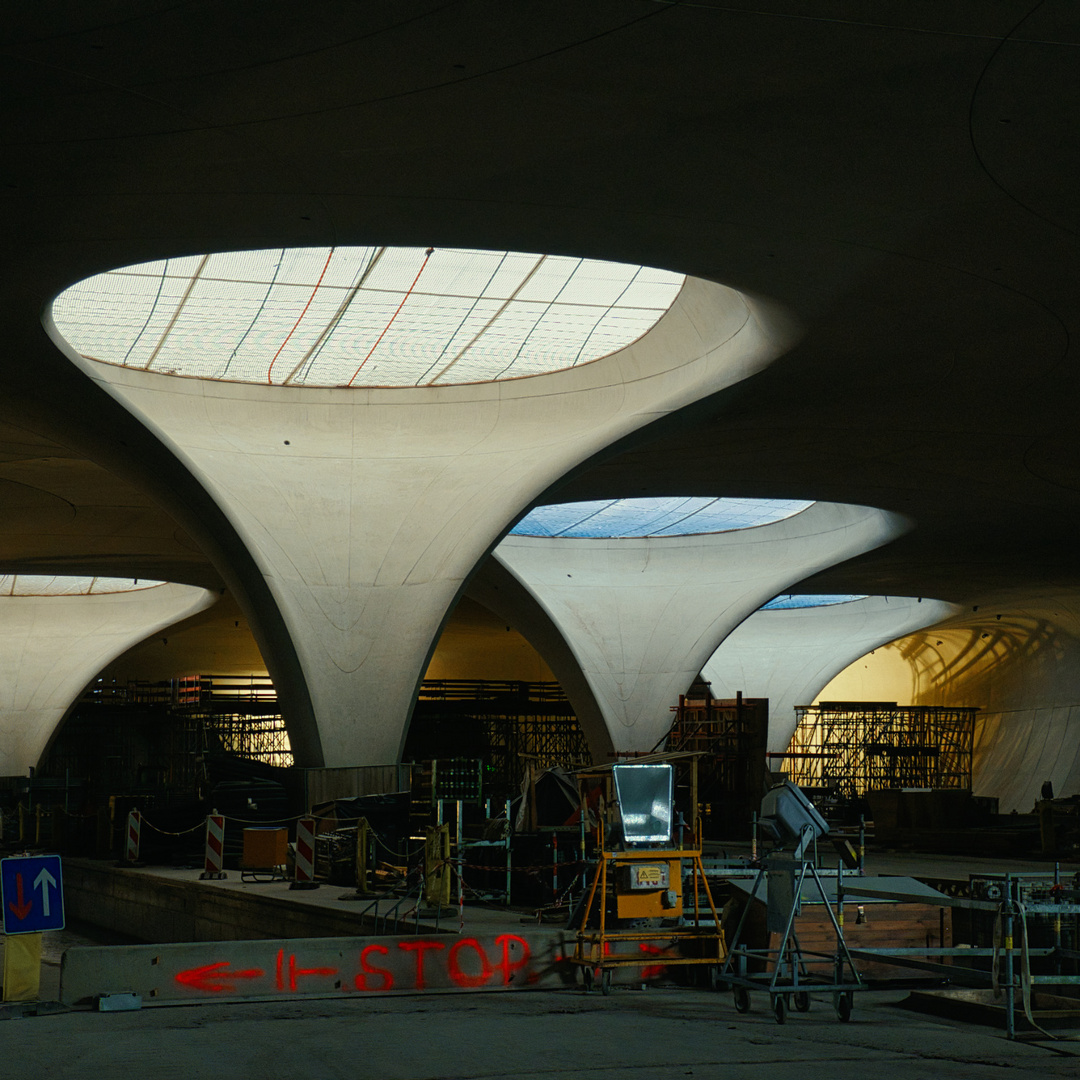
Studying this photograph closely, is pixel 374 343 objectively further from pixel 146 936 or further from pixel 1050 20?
pixel 1050 20

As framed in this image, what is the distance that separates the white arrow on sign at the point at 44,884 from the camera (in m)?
10.5

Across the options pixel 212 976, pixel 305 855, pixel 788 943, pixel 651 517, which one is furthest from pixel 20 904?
pixel 651 517

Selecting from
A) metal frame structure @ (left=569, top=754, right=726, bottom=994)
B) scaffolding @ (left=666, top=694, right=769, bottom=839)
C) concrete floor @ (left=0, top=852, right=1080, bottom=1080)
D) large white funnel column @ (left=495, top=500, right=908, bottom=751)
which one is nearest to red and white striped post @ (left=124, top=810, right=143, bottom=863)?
scaffolding @ (left=666, top=694, right=769, bottom=839)

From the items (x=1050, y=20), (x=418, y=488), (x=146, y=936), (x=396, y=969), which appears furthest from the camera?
(x=418, y=488)

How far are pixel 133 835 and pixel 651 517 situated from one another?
1884cm

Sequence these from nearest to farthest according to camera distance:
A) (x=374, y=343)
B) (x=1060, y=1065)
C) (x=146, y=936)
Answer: (x=1060, y=1065) < (x=374, y=343) < (x=146, y=936)

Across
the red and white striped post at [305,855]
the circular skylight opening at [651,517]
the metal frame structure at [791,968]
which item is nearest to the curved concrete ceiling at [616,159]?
the metal frame structure at [791,968]

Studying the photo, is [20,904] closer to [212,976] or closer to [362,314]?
[212,976]

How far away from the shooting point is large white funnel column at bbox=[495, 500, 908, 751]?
42.2 meters

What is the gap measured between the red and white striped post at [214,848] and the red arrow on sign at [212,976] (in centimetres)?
1167

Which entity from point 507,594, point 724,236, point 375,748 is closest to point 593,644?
point 507,594

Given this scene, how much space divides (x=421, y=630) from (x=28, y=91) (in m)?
15.9

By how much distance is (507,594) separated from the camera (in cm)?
4259

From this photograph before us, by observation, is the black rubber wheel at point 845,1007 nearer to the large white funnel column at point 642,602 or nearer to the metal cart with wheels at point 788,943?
the metal cart with wheels at point 788,943
